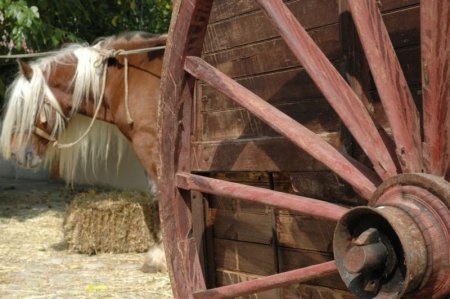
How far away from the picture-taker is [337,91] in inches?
72.2

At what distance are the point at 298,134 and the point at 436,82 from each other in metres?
0.45

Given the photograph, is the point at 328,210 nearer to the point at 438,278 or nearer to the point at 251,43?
the point at 438,278

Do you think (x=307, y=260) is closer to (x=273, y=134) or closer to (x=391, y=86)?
(x=273, y=134)

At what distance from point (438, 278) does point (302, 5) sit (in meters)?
1.23

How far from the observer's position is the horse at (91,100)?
17.2 ft

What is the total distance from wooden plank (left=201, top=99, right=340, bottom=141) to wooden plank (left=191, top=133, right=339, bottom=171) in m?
0.05

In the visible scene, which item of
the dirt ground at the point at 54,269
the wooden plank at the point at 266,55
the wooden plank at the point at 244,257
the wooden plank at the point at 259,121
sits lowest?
the dirt ground at the point at 54,269

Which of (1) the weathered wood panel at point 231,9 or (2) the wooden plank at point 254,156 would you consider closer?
(2) the wooden plank at point 254,156

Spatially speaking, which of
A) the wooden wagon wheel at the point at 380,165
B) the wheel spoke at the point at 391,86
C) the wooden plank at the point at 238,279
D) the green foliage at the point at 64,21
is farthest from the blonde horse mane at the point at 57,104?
the wheel spoke at the point at 391,86

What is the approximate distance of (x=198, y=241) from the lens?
2.94 metres

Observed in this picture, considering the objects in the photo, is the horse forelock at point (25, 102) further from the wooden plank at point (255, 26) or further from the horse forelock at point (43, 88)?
the wooden plank at point (255, 26)

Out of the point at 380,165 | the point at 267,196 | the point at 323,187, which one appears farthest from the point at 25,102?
the point at 380,165

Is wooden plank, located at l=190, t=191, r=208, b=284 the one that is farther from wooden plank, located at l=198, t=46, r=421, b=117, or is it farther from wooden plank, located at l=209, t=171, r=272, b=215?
wooden plank, located at l=198, t=46, r=421, b=117

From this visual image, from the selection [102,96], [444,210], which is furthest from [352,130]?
[102,96]
